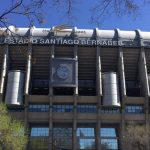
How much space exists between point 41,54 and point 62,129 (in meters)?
20.2

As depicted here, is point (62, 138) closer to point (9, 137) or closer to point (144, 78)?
point (144, 78)

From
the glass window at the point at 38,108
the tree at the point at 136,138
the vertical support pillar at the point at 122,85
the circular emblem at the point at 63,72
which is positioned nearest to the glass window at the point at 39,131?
the glass window at the point at 38,108

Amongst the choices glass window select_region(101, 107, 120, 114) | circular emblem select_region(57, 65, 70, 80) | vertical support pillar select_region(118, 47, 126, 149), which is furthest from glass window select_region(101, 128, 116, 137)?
circular emblem select_region(57, 65, 70, 80)

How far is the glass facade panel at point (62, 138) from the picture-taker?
96.7 meters

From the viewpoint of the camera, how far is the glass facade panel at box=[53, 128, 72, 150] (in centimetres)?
9666

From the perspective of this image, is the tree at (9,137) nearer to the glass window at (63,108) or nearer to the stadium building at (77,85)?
the stadium building at (77,85)

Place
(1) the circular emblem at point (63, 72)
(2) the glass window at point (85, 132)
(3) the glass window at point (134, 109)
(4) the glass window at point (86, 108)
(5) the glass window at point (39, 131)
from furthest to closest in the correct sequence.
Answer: (1) the circular emblem at point (63, 72) < (3) the glass window at point (134, 109) < (2) the glass window at point (85, 132) < (4) the glass window at point (86, 108) < (5) the glass window at point (39, 131)

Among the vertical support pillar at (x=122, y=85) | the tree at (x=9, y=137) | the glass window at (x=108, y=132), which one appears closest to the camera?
the tree at (x=9, y=137)

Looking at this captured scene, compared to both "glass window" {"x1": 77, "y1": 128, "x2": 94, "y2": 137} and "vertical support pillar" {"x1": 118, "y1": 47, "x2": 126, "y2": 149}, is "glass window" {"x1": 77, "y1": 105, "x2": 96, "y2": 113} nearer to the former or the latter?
"glass window" {"x1": 77, "y1": 128, "x2": 94, "y2": 137}

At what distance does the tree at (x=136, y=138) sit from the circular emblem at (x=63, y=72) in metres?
22.0

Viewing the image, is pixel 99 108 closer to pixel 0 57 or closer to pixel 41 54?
pixel 41 54

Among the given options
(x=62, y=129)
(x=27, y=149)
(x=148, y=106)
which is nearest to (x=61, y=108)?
(x=62, y=129)

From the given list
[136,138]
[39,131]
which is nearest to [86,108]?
[39,131]

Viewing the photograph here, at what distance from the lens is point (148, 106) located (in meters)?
99.2
